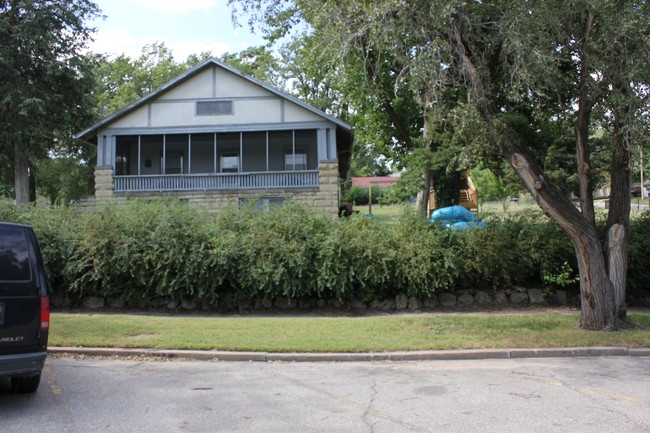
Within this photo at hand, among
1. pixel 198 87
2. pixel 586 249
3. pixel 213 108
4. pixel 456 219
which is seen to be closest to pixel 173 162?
pixel 213 108

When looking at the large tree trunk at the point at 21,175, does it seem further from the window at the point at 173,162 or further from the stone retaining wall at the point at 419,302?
the stone retaining wall at the point at 419,302

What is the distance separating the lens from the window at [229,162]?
26.1 meters

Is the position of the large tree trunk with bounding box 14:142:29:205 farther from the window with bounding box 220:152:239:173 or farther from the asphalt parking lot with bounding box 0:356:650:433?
the asphalt parking lot with bounding box 0:356:650:433

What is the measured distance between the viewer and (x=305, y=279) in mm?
12680

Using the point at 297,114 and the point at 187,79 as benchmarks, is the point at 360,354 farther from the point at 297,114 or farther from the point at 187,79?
the point at 187,79

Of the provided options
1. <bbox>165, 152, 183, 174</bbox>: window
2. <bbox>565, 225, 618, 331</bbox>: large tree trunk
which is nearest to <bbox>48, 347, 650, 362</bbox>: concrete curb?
<bbox>565, 225, 618, 331</bbox>: large tree trunk

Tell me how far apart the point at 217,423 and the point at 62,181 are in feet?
110

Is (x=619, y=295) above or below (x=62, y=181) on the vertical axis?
below

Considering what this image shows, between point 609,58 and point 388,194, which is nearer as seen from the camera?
point 609,58

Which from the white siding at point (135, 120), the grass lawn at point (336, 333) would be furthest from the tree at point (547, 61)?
the white siding at point (135, 120)

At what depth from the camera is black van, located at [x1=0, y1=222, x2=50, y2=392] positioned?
18.1ft

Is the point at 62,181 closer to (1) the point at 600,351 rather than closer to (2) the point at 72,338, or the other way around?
(2) the point at 72,338

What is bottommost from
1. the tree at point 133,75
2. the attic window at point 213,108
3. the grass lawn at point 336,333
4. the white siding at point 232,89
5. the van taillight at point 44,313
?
the grass lawn at point 336,333

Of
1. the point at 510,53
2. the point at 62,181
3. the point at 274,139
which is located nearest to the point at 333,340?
the point at 510,53
